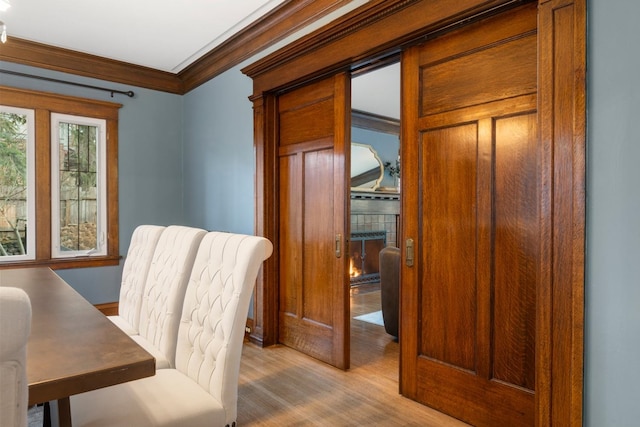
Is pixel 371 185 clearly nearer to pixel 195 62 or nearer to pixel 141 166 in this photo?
pixel 195 62

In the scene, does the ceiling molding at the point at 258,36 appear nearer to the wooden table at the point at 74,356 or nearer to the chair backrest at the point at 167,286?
the chair backrest at the point at 167,286

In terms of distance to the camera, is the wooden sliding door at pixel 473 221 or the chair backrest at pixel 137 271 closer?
the wooden sliding door at pixel 473 221

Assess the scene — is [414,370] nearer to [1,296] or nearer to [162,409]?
[162,409]

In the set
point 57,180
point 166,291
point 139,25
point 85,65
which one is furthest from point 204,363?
point 85,65

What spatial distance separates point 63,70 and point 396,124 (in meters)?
4.59

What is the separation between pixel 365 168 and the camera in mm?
6465

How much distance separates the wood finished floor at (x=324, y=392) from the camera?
220cm

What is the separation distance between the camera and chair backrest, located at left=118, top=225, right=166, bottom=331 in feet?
7.33

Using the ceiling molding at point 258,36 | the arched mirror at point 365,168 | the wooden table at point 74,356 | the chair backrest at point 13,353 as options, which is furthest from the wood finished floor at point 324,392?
the arched mirror at point 365,168

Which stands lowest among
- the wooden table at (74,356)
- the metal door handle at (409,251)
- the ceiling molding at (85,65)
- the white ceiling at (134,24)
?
the wooden table at (74,356)

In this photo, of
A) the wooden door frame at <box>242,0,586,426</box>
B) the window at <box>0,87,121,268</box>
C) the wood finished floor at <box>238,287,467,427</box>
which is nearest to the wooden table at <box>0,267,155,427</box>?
the wood finished floor at <box>238,287,467,427</box>

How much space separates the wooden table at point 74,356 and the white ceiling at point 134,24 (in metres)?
2.53

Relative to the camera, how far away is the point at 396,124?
6648 millimetres

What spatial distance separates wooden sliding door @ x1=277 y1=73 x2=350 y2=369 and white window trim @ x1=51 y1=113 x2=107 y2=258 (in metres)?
2.10
